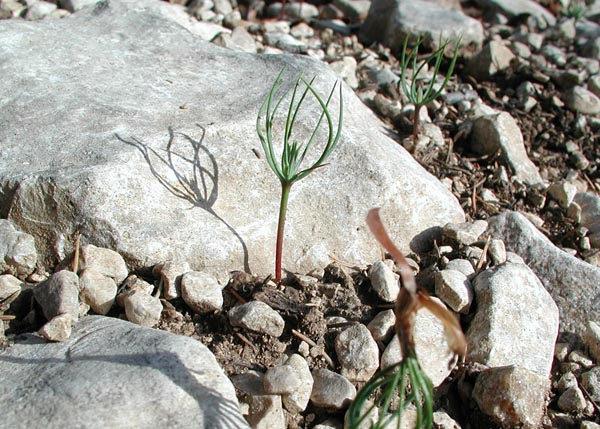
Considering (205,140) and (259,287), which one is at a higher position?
(205,140)

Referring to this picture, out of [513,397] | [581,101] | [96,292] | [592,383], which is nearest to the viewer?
[513,397]

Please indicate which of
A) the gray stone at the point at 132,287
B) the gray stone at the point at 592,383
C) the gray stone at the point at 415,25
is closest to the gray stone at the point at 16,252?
the gray stone at the point at 132,287

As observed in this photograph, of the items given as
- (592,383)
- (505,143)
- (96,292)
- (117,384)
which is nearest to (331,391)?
(117,384)

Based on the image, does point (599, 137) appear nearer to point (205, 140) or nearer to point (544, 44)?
point (544, 44)

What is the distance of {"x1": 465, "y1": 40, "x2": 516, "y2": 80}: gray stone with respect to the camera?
4.07 m

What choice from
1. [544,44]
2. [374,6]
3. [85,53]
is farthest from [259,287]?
[544,44]

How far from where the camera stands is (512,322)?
2.28 meters

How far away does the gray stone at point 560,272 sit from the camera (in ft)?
8.19

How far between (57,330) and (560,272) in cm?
166

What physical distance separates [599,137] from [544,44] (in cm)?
110

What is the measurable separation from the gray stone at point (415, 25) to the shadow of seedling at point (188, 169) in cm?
207

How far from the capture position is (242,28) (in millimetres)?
4152

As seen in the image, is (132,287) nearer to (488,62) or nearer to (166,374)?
(166,374)

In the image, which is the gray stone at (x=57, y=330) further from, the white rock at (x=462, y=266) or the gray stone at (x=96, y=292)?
the white rock at (x=462, y=266)
